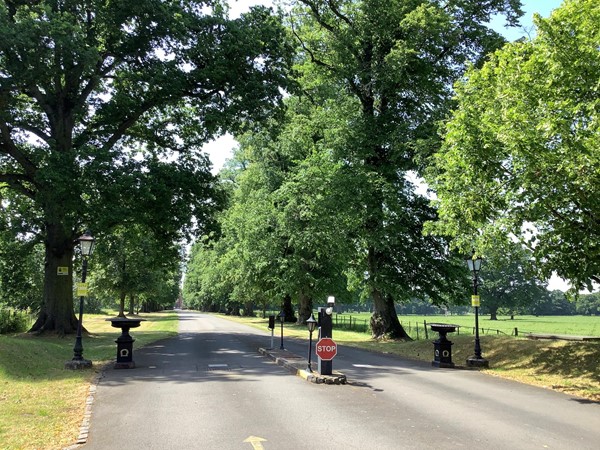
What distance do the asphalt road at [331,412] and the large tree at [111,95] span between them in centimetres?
901

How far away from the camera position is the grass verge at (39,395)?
261 inches

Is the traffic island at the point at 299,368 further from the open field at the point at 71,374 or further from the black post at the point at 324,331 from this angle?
the open field at the point at 71,374

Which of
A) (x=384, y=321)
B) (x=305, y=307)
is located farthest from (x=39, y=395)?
(x=305, y=307)

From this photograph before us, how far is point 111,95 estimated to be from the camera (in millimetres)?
24203

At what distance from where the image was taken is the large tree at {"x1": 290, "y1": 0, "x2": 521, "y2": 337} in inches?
858

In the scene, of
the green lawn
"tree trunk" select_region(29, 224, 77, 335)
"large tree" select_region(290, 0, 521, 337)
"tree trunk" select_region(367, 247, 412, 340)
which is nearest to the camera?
"large tree" select_region(290, 0, 521, 337)

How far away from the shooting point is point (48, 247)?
24.2 meters

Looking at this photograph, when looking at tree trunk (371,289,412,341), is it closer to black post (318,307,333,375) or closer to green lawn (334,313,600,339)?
green lawn (334,313,600,339)

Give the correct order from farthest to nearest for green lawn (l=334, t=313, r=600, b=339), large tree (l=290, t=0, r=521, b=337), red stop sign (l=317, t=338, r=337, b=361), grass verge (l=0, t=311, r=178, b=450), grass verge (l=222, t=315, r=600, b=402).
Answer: green lawn (l=334, t=313, r=600, b=339) → large tree (l=290, t=0, r=521, b=337) → grass verge (l=222, t=315, r=600, b=402) → red stop sign (l=317, t=338, r=337, b=361) → grass verge (l=0, t=311, r=178, b=450)

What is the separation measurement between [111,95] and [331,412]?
69.9ft

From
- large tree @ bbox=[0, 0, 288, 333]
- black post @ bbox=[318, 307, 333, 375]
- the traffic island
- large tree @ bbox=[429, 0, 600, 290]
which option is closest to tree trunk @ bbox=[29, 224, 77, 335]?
large tree @ bbox=[0, 0, 288, 333]

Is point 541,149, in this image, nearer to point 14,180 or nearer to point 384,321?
point 384,321

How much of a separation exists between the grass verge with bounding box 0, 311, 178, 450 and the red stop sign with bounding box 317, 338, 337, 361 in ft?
16.3

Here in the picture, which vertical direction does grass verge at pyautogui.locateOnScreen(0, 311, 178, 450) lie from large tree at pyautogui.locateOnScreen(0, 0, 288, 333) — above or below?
below
